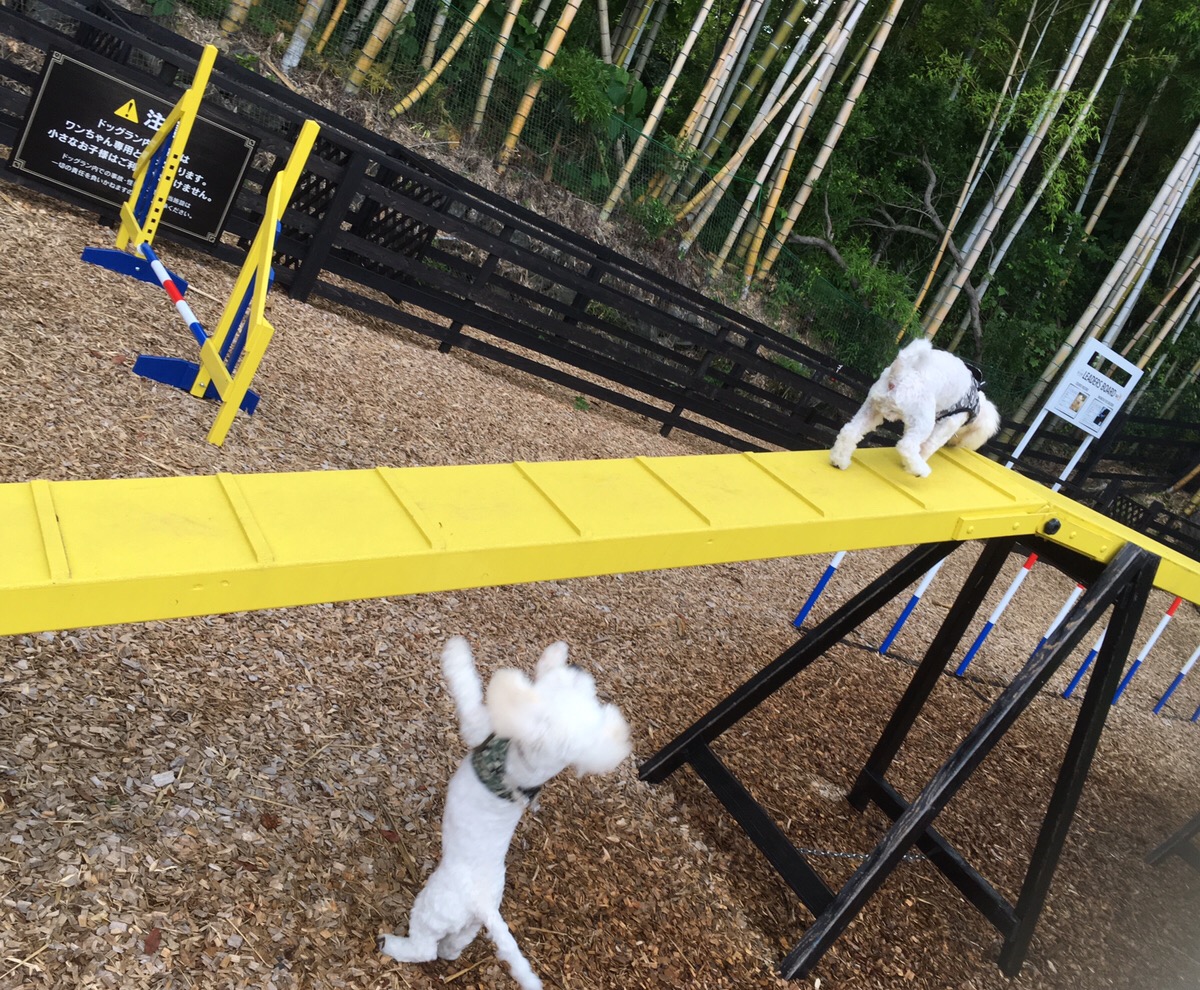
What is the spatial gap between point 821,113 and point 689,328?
31.2ft

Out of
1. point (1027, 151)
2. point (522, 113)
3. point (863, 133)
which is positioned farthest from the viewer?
point (863, 133)

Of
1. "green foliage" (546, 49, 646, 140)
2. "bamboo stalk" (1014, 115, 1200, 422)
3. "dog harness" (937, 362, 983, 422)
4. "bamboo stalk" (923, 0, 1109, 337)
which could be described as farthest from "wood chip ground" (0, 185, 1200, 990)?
"bamboo stalk" (1014, 115, 1200, 422)

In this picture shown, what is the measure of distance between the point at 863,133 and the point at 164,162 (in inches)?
526

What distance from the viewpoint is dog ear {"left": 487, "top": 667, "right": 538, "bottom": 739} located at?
1.96m

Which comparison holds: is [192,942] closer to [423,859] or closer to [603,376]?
[423,859]

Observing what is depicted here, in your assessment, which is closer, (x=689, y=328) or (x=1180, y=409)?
(x=689, y=328)

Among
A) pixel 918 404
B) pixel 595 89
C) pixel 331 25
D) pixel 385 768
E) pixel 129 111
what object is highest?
pixel 595 89

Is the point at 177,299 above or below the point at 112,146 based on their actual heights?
below

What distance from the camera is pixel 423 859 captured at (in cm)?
270

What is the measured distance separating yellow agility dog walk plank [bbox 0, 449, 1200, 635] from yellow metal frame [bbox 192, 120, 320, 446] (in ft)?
5.82

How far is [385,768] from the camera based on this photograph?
300cm

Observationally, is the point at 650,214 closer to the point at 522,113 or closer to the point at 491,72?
the point at 522,113

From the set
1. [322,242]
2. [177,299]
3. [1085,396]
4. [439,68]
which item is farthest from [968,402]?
[439,68]

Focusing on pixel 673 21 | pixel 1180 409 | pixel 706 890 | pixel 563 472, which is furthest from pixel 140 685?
pixel 1180 409
